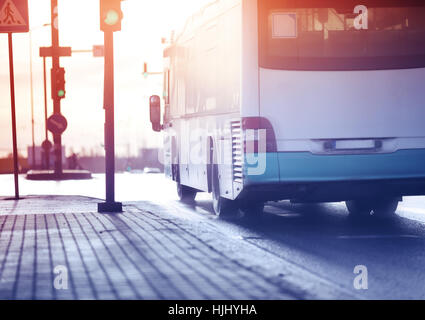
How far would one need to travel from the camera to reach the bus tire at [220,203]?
14.3 metres

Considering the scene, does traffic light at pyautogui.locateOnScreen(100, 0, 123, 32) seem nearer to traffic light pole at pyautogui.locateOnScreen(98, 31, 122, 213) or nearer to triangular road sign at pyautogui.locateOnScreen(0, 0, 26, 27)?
traffic light pole at pyautogui.locateOnScreen(98, 31, 122, 213)

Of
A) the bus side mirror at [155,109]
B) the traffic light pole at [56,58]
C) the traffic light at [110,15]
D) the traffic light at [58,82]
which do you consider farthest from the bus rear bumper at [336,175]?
the traffic light pole at [56,58]

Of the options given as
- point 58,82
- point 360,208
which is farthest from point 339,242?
point 58,82

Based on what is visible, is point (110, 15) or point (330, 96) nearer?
point (330, 96)

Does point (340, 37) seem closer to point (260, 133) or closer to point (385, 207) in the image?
point (260, 133)

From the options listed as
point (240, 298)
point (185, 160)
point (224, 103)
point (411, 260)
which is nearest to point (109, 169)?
point (185, 160)

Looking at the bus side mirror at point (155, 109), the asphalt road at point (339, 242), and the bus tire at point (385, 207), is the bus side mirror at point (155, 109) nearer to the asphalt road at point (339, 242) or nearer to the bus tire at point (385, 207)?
the asphalt road at point (339, 242)

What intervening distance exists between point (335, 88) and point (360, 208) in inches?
153

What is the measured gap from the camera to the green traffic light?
15805 millimetres

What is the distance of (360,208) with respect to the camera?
1548 centimetres

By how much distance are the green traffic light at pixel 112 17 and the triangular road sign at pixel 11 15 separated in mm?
3817

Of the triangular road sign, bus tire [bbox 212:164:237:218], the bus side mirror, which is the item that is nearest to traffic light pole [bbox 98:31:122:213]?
bus tire [bbox 212:164:237:218]
